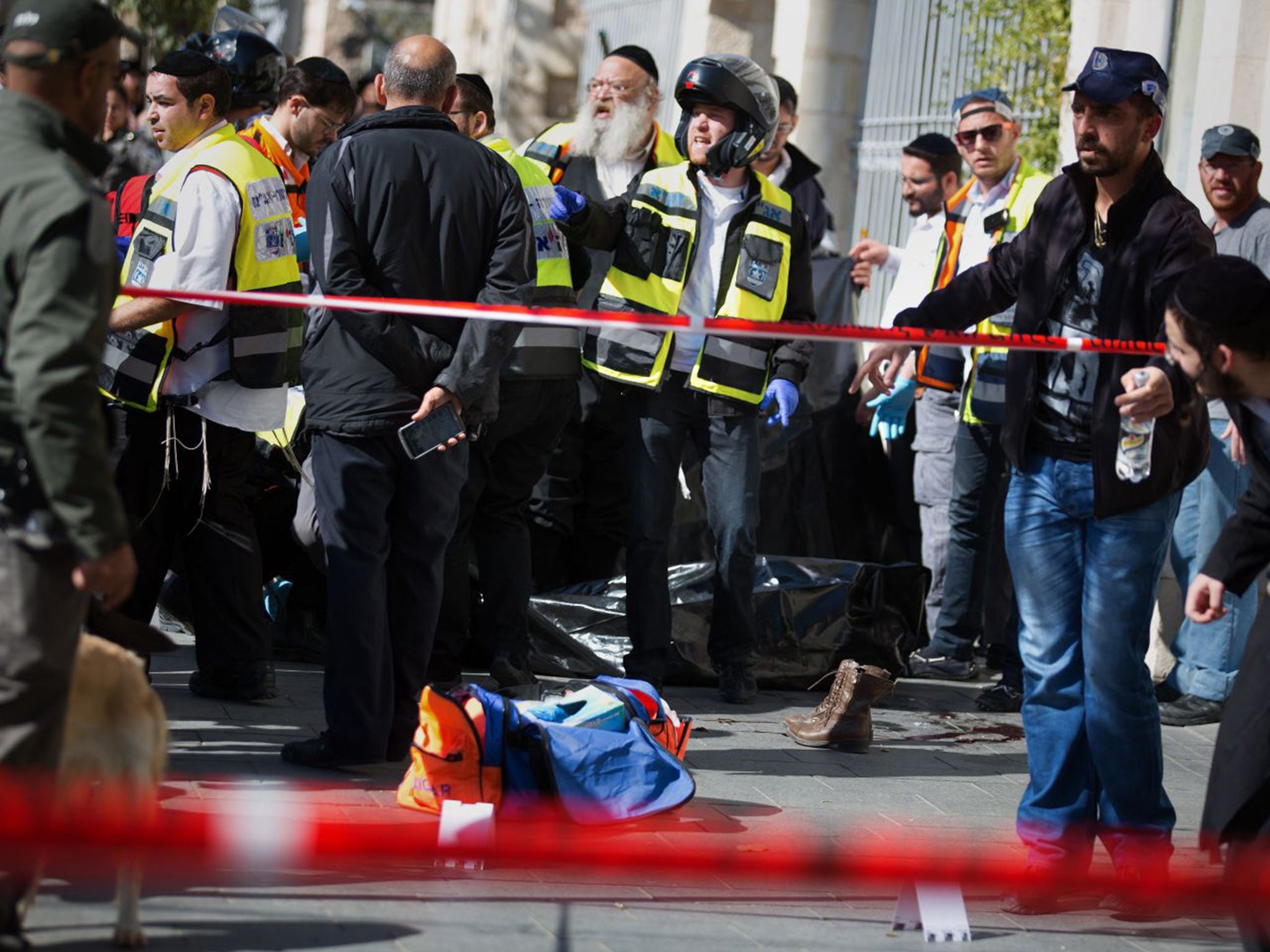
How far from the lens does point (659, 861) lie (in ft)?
8.70

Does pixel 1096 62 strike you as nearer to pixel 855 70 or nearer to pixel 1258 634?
pixel 1258 634

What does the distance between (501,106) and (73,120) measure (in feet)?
51.1

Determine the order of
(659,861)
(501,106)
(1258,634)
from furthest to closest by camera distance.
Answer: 1. (501,106)
2. (1258,634)
3. (659,861)

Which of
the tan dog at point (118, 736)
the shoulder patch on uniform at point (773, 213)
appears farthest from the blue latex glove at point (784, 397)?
the tan dog at point (118, 736)

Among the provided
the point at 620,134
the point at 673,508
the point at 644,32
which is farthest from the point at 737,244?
the point at 644,32

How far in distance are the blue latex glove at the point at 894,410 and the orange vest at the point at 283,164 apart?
2.69 metres

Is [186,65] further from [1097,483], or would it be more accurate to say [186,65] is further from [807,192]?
[807,192]

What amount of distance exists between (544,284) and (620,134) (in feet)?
4.45

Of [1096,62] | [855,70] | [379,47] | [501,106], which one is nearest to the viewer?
[1096,62]

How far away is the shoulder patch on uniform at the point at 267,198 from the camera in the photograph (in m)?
5.86

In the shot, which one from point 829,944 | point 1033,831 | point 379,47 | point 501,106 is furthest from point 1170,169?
point 379,47

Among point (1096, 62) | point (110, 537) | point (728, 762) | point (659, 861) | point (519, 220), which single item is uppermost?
point (1096, 62)

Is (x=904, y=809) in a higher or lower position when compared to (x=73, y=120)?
lower

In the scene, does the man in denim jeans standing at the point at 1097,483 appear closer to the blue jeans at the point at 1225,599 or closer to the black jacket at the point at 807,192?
the blue jeans at the point at 1225,599
